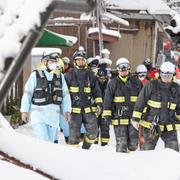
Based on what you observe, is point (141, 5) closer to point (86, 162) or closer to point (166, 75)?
point (166, 75)

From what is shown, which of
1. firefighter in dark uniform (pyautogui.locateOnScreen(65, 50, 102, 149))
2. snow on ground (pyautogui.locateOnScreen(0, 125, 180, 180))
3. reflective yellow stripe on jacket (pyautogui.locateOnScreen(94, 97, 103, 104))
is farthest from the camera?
reflective yellow stripe on jacket (pyautogui.locateOnScreen(94, 97, 103, 104))

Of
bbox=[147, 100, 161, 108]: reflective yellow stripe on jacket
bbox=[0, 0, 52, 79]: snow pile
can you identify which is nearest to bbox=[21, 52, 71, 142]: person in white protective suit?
bbox=[147, 100, 161, 108]: reflective yellow stripe on jacket

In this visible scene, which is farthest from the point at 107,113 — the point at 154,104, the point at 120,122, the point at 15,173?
the point at 15,173

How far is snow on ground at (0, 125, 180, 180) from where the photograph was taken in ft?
8.66

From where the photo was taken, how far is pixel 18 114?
12.3m

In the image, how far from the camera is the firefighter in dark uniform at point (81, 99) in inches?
338

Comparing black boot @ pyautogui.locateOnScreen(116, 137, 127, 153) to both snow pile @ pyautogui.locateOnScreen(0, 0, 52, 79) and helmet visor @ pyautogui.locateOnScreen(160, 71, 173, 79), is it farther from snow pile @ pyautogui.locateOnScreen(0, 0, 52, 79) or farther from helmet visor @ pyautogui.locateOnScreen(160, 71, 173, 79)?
snow pile @ pyautogui.locateOnScreen(0, 0, 52, 79)

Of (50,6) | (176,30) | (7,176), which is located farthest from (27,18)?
(176,30)

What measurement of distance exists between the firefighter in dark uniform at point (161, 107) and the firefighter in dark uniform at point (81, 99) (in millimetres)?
1231

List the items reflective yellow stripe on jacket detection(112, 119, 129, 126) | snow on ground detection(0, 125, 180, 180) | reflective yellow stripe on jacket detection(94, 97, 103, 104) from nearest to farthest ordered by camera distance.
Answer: snow on ground detection(0, 125, 180, 180)
reflective yellow stripe on jacket detection(112, 119, 129, 126)
reflective yellow stripe on jacket detection(94, 97, 103, 104)

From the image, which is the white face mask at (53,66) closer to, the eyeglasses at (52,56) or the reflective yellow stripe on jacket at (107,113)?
the eyeglasses at (52,56)

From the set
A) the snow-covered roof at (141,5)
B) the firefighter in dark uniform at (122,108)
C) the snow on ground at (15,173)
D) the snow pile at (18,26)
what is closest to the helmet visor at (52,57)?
the firefighter in dark uniform at (122,108)

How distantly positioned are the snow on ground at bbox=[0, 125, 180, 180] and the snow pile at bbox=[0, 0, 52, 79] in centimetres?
144

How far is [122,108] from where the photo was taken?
8.53 m
